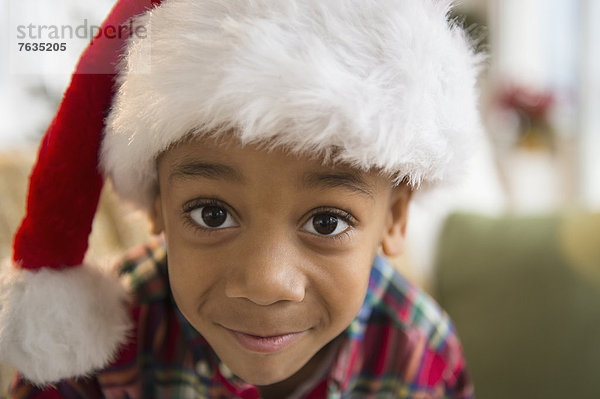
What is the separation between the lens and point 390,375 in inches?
33.5

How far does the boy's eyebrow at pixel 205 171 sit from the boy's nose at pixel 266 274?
7 centimetres

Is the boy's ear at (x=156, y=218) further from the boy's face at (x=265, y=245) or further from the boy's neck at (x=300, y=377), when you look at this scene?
the boy's neck at (x=300, y=377)

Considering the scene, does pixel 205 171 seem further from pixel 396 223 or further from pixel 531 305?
pixel 531 305

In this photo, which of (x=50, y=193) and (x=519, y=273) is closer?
(x=50, y=193)

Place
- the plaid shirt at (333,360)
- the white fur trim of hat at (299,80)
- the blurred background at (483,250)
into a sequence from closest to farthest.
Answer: the white fur trim of hat at (299,80) < the plaid shirt at (333,360) < the blurred background at (483,250)

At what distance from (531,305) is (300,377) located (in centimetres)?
51

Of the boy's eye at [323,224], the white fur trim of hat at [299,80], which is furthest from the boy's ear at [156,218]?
the boy's eye at [323,224]

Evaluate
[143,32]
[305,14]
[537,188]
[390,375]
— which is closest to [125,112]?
[143,32]

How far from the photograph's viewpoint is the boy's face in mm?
548

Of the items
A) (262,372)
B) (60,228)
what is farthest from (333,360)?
(60,228)

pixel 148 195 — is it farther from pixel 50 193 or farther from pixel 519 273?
pixel 519 273

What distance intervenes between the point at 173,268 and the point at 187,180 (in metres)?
0.11

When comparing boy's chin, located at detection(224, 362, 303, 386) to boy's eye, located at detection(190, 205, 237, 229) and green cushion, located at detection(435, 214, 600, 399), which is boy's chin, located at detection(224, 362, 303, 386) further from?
green cushion, located at detection(435, 214, 600, 399)

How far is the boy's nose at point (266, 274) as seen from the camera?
546 millimetres
